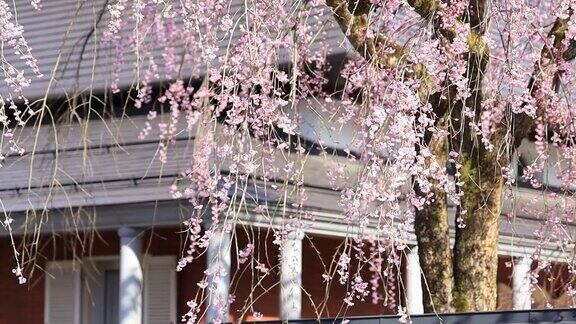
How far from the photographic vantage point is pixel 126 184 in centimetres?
1399

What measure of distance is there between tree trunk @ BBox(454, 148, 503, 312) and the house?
3.96 m

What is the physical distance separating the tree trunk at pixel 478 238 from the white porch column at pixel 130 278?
18.5ft

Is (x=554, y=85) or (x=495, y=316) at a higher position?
(x=554, y=85)

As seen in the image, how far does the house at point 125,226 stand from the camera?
13.9 meters

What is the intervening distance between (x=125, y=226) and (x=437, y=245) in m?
5.91

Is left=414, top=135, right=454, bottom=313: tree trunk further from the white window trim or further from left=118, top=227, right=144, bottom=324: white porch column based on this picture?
the white window trim

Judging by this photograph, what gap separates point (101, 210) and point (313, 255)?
3.37 metres

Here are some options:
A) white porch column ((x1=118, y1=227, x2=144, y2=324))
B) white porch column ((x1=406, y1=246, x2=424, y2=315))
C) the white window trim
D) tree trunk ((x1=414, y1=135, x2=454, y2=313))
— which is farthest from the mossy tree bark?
the white window trim

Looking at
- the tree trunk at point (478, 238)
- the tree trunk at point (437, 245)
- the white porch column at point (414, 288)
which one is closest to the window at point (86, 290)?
the white porch column at point (414, 288)

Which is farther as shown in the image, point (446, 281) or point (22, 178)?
point (22, 178)

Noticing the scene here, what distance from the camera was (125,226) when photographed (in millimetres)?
14094

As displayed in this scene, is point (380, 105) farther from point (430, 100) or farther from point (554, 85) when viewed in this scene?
point (554, 85)

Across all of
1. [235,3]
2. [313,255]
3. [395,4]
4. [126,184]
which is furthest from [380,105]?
[313,255]

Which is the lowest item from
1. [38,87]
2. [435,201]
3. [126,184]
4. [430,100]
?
[435,201]
